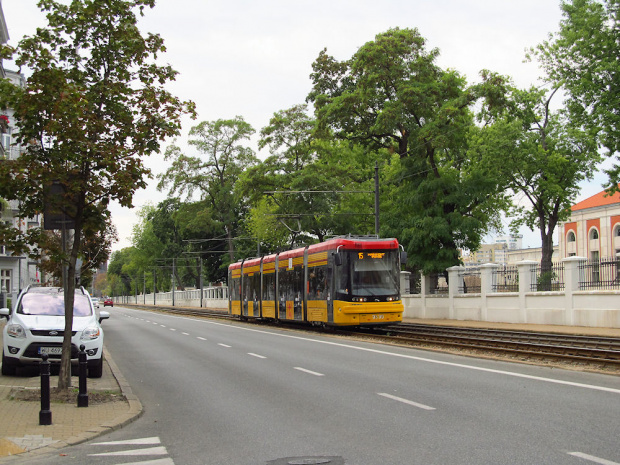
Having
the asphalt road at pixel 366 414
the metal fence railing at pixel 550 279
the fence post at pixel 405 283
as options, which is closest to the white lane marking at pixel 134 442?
the asphalt road at pixel 366 414

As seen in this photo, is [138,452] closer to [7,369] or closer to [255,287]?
[7,369]

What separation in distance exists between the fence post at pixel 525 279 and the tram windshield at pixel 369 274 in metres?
6.12

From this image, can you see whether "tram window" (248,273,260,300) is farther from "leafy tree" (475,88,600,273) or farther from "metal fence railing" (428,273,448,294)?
"leafy tree" (475,88,600,273)

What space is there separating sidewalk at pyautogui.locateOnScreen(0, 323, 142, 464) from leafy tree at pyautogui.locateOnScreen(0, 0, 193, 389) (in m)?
1.14

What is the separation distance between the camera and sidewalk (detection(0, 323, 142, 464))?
7566 mm

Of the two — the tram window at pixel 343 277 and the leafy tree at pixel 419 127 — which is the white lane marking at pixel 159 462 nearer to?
the tram window at pixel 343 277

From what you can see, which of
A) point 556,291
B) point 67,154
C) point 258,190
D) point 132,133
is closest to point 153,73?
point 132,133

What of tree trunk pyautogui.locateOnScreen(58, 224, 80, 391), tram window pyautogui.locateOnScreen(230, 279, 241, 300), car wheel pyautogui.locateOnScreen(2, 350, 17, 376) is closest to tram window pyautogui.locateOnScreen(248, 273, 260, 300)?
tram window pyautogui.locateOnScreen(230, 279, 241, 300)

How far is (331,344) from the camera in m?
21.0

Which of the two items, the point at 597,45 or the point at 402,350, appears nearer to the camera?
the point at 402,350

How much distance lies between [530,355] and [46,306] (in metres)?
10.8

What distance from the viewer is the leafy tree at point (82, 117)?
1073 centimetres

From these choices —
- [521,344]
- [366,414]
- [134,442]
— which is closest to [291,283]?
[521,344]

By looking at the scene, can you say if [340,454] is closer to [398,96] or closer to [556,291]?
[556,291]
